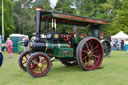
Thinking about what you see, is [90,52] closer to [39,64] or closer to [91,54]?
[91,54]

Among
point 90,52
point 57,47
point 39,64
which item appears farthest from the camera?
point 90,52

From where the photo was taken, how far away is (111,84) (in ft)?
12.9

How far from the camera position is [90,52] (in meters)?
5.75

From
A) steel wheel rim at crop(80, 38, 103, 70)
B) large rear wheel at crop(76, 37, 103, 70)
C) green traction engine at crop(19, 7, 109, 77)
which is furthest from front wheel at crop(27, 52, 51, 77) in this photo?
steel wheel rim at crop(80, 38, 103, 70)

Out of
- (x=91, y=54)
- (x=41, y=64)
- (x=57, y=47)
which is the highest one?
(x=57, y=47)

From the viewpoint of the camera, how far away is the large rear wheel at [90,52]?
17.9 ft

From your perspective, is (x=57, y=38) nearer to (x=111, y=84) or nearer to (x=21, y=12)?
(x=111, y=84)

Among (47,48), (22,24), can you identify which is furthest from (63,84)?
(22,24)

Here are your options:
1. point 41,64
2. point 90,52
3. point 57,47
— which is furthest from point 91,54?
point 41,64

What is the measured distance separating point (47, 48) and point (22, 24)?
3338 cm

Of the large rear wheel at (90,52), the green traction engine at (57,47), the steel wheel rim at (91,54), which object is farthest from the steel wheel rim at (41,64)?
the steel wheel rim at (91,54)

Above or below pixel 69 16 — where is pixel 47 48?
below

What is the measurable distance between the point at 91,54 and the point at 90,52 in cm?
8

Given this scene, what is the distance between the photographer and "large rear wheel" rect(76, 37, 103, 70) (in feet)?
17.9
